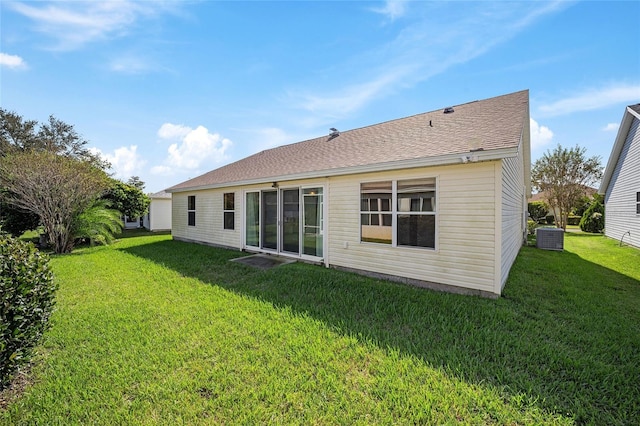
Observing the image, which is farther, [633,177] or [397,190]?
[633,177]

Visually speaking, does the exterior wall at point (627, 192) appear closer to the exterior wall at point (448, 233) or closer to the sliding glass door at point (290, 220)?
the exterior wall at point (448, 233)

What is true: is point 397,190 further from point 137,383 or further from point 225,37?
point 225,37

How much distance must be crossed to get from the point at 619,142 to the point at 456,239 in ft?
46.5

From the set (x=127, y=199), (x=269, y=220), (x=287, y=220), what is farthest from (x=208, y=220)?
(x=127, y=199)

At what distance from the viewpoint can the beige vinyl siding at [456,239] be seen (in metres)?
4.98

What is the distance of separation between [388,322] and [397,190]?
2884mm

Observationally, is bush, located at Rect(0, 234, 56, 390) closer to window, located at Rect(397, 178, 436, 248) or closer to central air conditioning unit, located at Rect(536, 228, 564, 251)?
window, located at Rect(397, 178, 436, 248)

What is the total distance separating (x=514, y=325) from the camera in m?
3.99

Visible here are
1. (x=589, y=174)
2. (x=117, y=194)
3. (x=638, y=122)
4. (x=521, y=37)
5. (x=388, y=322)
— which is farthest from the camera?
(x=589, y=174)

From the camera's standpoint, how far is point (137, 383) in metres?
2.82

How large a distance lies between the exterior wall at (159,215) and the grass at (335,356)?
1541 cm

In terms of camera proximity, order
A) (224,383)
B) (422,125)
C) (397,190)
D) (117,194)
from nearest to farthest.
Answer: (224,383) → (397,190) → (422,125) → (117,194)

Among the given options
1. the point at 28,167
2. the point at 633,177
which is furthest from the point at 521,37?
the point at 28,167

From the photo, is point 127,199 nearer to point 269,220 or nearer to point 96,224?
point 96,224
